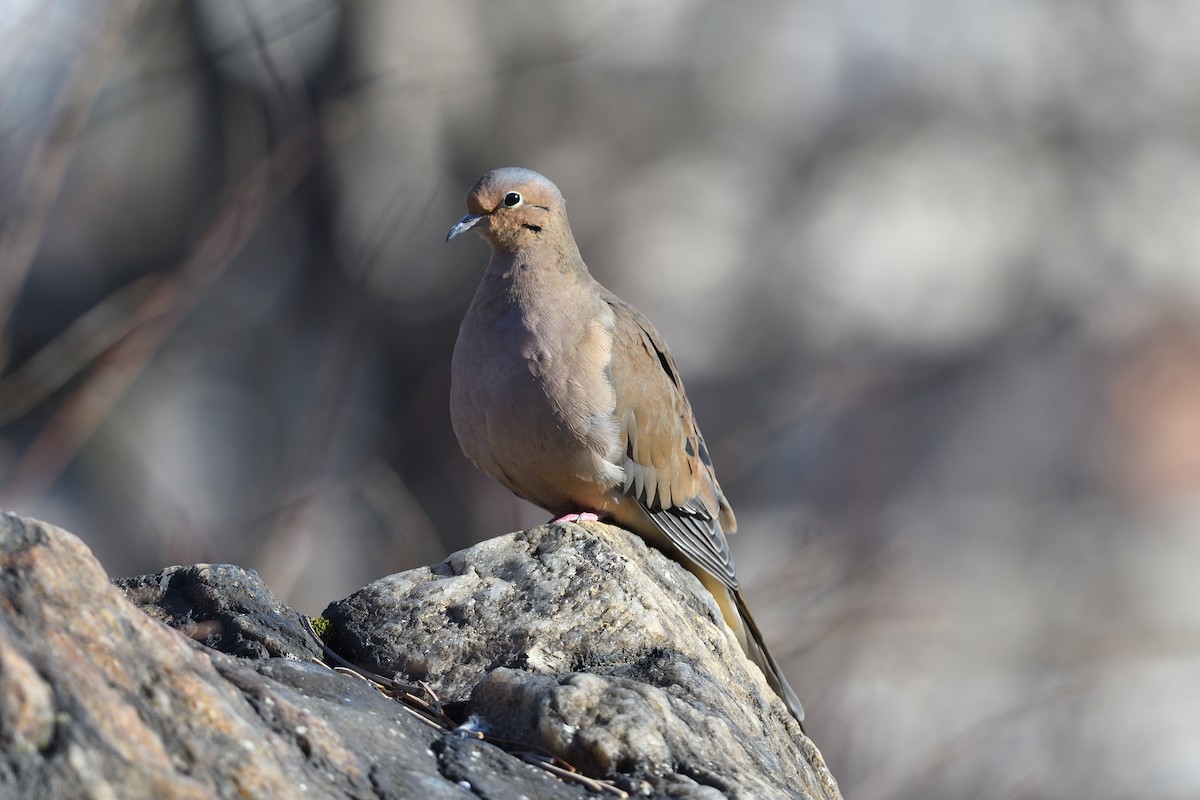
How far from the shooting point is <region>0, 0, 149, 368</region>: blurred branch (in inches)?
174

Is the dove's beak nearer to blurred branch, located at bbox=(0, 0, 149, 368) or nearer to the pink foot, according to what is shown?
the pink foot

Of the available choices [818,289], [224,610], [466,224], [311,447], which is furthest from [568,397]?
[818,289]

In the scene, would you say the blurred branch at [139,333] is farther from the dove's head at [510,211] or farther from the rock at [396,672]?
the rock at [396,672]

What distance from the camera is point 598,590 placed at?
3.12 m

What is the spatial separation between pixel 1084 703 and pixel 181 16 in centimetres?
833

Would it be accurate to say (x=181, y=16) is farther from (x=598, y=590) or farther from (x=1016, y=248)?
(x=598, y=590)

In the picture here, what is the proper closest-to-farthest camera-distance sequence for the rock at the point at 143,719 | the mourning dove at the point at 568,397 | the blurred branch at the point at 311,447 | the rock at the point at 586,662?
1. the rock at the point at 143,719
2. the rock at the point at 586,662
3. the mourning dove at the point at 568,397
4. the blurred branch at the point at 311,447

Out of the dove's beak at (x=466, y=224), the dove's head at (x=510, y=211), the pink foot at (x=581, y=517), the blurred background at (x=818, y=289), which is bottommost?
the pink foot at (x=581, y=517)

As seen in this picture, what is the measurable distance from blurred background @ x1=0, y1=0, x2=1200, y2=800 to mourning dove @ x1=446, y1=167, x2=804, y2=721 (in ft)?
16.1

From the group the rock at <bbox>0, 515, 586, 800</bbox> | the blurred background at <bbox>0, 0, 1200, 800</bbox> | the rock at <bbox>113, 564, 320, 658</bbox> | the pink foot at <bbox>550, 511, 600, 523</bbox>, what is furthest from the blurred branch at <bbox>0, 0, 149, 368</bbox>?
the blurred background at <bbox>0, 0, 1200, 800</bbox>

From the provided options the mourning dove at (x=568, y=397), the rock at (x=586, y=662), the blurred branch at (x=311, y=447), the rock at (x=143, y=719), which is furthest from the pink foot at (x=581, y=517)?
the blurred branch at (x=311, y=447)

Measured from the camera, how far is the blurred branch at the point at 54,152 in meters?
4.42

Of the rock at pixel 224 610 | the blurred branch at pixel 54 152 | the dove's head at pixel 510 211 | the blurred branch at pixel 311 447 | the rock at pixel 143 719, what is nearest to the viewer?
the rock at pixel 143 719

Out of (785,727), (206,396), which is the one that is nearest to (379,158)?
(206,396)
